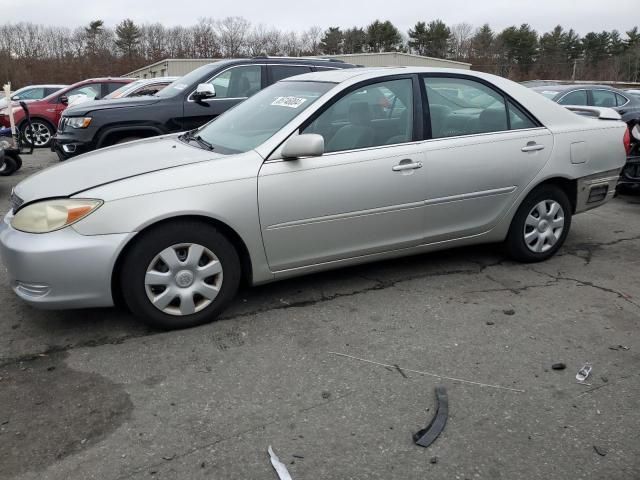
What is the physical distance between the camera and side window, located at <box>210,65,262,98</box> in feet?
24.8

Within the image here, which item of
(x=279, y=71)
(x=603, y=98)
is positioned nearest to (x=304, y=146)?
(x=279, y=71)

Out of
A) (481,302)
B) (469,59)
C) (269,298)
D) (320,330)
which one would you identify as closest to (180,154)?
(269,298)

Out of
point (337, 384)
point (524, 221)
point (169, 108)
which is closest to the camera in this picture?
point (337, 384)

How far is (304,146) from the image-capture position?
340cm

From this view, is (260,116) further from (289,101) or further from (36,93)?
(36,93)

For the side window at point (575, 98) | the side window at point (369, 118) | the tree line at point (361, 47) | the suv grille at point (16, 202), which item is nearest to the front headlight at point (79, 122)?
the suv grille at point (16, 202)

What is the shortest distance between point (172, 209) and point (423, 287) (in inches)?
77.2

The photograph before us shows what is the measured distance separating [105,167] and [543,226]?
3.42 m

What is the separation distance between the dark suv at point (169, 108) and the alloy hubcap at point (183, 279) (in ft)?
13.3

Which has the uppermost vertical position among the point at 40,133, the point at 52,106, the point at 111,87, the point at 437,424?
the point at 111,87

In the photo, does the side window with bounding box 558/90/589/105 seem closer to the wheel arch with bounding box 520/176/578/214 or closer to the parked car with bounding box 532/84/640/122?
the parked car with bounding box 532/84/640/122

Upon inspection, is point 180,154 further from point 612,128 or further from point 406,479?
point 612,128

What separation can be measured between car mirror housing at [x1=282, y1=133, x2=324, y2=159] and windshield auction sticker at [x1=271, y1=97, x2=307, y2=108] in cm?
52

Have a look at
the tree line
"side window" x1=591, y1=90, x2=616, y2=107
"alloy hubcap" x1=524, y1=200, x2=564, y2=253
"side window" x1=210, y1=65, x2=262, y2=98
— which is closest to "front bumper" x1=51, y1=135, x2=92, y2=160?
"side window" x1=210, y1=65, x2=262, y2=98
